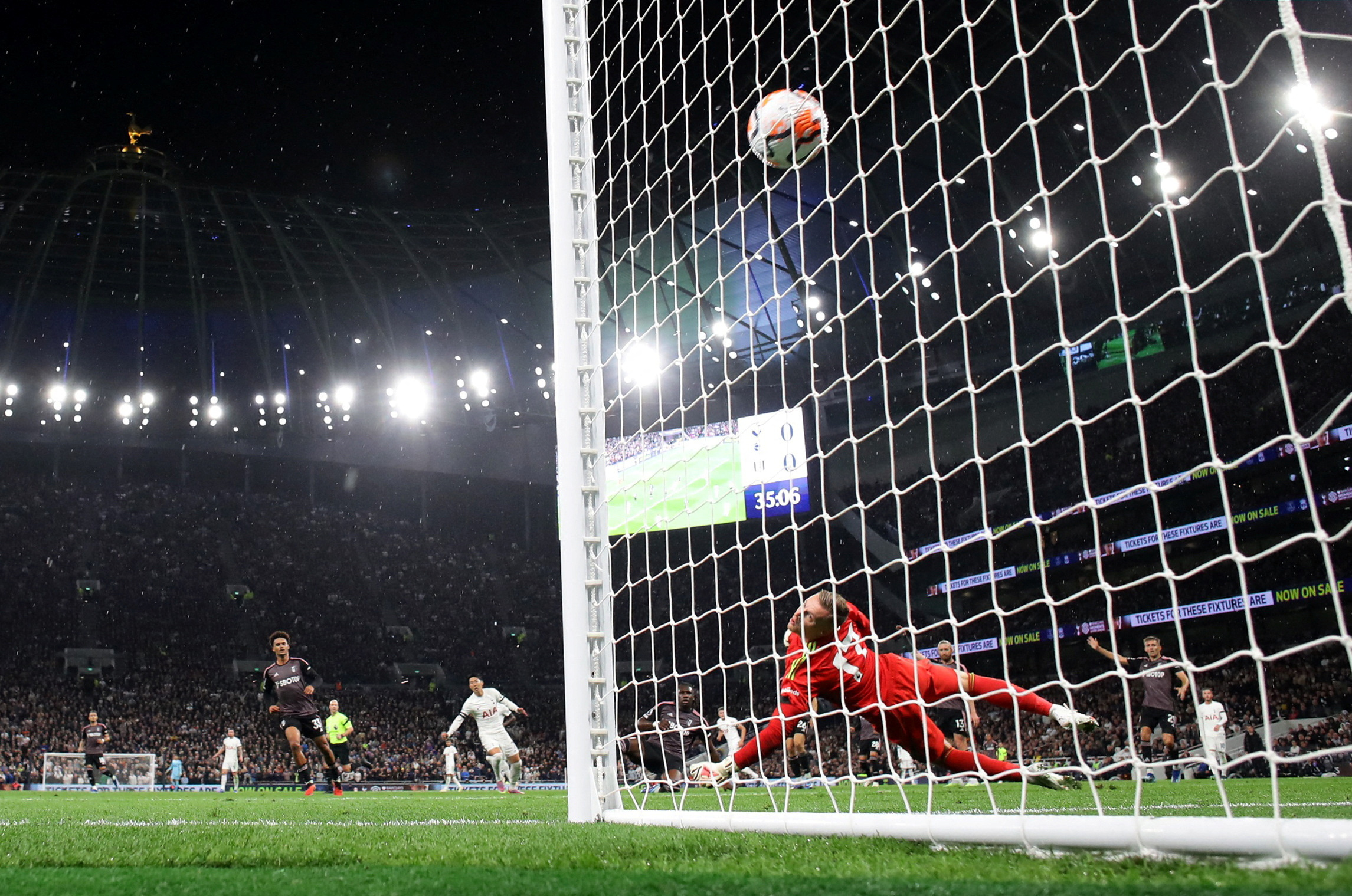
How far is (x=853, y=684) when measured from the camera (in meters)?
4.23

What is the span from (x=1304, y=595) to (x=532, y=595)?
20.8 m

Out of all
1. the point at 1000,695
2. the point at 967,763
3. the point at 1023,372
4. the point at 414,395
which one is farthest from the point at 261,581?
the point at 1000,695

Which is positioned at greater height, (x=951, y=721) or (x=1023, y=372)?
(x=1023, y=372)

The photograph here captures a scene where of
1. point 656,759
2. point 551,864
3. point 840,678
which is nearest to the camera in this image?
point 551,864

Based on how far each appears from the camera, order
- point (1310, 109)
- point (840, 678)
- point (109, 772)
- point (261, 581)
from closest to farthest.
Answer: point (1310, 109), point (840, 678), point (109, 772), point (261, 581)

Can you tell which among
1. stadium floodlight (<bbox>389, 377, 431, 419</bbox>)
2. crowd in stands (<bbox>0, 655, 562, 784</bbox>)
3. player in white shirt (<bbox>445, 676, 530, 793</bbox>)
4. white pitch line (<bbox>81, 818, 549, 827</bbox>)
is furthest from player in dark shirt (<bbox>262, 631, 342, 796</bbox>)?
stadium floodlight (<bbox>389, 377, 431, 419</bbox>)

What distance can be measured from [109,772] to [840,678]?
1858 cm

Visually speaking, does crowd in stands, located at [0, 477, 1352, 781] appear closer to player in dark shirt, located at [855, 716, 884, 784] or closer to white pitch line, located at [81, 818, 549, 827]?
player in dark shirt, located at [855, 716, 884, 784]

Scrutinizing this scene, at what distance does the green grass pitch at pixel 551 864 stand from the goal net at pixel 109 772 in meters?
16.5

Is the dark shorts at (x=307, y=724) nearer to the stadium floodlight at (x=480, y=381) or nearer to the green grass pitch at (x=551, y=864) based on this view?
the green grass pitch at (x=551, y=864)

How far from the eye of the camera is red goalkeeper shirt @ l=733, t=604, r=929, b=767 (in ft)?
13.5

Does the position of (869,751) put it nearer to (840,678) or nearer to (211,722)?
(840,678)

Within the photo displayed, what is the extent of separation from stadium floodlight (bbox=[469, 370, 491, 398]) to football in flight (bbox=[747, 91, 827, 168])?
85.6 ft

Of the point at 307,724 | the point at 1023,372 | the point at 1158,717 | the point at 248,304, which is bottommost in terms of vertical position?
the point at 1158,717
